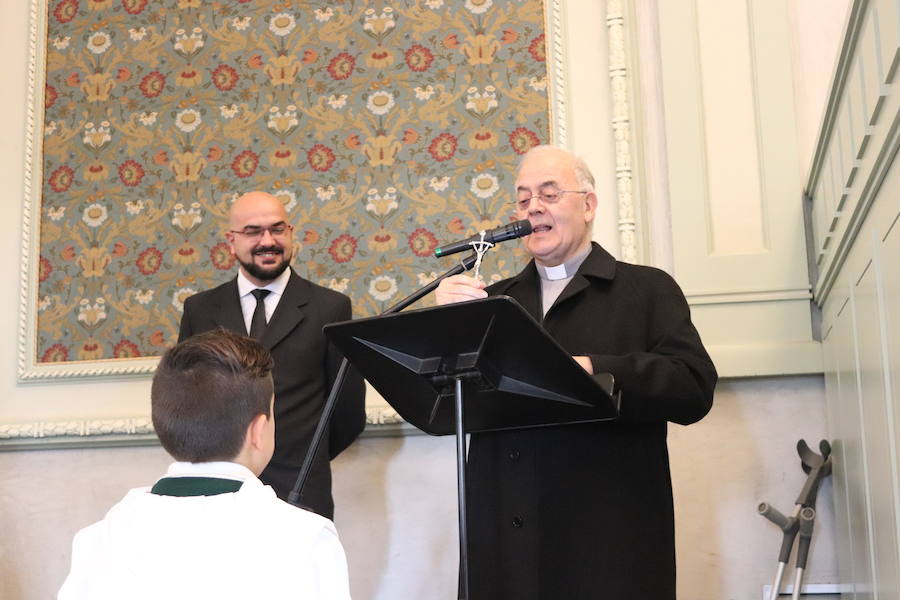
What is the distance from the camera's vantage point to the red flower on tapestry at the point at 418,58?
478cm

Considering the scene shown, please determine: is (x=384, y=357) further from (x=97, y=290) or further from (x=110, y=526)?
(x=97, y=290)

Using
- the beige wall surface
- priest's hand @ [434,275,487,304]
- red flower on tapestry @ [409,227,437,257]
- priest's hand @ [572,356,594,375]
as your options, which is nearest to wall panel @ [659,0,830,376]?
the beige wall surface

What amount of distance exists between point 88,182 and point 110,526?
3609 mm

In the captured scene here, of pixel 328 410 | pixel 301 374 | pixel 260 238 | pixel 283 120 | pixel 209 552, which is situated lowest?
pixel 209 552

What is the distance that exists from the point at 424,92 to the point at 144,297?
1531 mm

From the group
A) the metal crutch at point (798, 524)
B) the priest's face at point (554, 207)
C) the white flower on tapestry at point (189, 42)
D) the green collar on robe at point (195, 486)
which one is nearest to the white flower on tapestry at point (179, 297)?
the white flower on tapestry at point (189, 42)

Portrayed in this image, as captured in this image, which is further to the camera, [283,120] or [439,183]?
[283,120]

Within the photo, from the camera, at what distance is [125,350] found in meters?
4.84

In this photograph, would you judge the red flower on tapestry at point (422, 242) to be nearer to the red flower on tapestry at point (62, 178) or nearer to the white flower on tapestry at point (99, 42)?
the red flower on tapestry at point (62, 178)

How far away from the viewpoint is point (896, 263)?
85.0 inches

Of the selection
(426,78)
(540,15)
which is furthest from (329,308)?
(540,15)

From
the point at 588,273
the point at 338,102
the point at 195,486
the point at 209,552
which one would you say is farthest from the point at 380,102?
the point at 209,552

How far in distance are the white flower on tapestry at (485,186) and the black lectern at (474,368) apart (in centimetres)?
231

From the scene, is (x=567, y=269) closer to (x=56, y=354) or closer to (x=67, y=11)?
(x=56, y=354)
